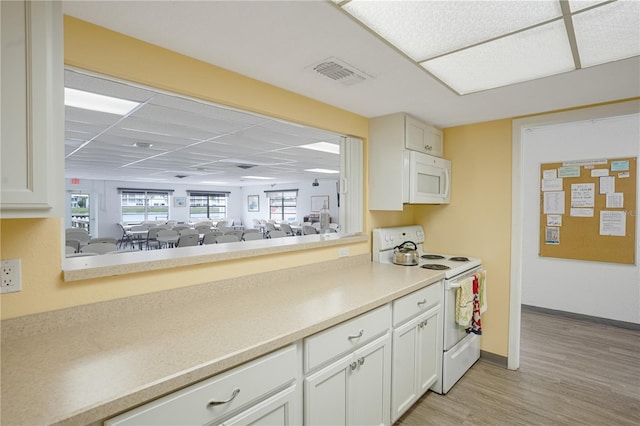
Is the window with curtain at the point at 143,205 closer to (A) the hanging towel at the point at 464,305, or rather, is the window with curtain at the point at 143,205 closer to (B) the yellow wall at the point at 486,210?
(B) the yellow wall at the point at 486,210

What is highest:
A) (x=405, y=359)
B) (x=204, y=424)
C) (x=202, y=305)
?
(x=202, y=305)

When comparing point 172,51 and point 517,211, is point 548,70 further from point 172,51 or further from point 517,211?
point 172,51

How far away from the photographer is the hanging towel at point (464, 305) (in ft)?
7.72

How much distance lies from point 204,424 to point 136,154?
498 centimetres

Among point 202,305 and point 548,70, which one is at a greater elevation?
point 548,70

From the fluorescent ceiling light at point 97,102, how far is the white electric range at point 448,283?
2301 mm

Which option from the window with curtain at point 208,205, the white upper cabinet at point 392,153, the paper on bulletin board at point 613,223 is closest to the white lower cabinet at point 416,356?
the white upper cabinet at point 392,153

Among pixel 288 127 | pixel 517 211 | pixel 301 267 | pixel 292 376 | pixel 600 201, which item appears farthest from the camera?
pixel 600 201

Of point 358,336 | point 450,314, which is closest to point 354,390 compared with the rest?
point 358,336

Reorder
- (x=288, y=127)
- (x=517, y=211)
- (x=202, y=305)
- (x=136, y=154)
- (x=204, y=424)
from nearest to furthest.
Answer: (x=204, y=424), (x=202, y=305), (x=517, y=211), (x=288, y=127), (x=136, y=154)

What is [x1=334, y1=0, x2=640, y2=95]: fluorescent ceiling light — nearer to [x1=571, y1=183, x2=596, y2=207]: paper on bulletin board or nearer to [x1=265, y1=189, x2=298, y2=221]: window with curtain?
[x1=571, y1=183, x2=596, y2=207]: paper on bulletin board

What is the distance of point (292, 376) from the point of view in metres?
1.26

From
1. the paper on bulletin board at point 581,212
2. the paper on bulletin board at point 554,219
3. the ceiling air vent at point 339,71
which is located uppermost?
the ceiling air vent at point 339,71

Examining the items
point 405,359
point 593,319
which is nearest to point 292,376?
point 405,359
